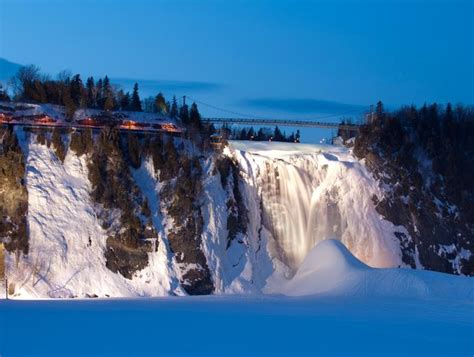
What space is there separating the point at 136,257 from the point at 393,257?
13524 mm

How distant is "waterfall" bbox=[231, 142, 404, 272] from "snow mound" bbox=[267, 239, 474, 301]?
21.0ft

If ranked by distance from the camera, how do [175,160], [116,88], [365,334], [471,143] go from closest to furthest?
[365,334], [175,160], [471,143], [116,88]

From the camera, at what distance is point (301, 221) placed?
39844 mm

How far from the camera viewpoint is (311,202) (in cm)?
4059

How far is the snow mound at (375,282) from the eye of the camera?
25797mm

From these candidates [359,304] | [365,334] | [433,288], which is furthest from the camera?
[433,288]

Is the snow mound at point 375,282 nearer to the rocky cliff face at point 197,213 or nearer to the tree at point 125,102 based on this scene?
the rocky cliff face at point 197,213

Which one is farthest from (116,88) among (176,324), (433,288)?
(176,324)

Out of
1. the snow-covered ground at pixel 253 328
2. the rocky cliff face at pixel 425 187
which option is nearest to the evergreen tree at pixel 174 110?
the rocky cliff face at pixel 425 187

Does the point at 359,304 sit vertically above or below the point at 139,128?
below

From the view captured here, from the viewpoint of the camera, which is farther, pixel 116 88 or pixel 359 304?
pixel 116 88

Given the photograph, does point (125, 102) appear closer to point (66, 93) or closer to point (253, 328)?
point (66, 93)

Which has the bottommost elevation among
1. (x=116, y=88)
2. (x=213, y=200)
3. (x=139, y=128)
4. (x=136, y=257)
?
(x=136, y=257)

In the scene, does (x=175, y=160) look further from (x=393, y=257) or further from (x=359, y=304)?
(x=359, y=304)
